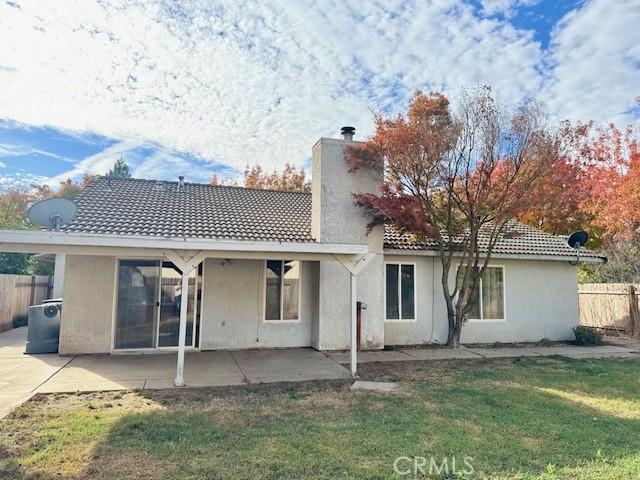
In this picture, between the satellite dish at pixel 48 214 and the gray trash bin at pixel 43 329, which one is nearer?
the satellite dish at pixel 48 214

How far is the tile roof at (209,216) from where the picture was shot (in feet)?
30.7

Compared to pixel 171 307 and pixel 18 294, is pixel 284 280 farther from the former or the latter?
pixel 18 294

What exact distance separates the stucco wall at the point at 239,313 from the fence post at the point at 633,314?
10943mm

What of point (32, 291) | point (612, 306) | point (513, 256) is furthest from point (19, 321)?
point (612, 306)

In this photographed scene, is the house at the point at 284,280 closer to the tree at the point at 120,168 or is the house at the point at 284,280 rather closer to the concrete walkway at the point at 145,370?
the concrete walkway at the point at 145,370

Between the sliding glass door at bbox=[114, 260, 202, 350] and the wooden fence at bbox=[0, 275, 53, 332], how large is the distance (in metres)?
6.41

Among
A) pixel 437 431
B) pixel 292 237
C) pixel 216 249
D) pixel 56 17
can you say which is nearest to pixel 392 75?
pixel 292 237

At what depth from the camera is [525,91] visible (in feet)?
36.0

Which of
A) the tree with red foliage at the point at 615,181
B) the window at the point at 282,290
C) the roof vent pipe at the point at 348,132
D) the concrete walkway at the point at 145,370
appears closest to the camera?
the concrete walkway at the point at 145,370

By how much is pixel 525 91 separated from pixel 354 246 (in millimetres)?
6409

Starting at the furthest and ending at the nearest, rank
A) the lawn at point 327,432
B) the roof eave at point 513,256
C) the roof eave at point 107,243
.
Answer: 1. the roof eave at point 513,256
2. the roof eave at point 107,243
3. the lawn at point 327,432

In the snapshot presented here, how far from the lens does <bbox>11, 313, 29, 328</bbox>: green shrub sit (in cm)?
1488

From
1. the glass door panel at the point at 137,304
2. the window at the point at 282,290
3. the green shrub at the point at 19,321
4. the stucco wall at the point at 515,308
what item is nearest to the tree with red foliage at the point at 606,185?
the stucco wall at the point at 515,308

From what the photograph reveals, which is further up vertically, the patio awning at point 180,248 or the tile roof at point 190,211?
the tile roof at point 190,211
